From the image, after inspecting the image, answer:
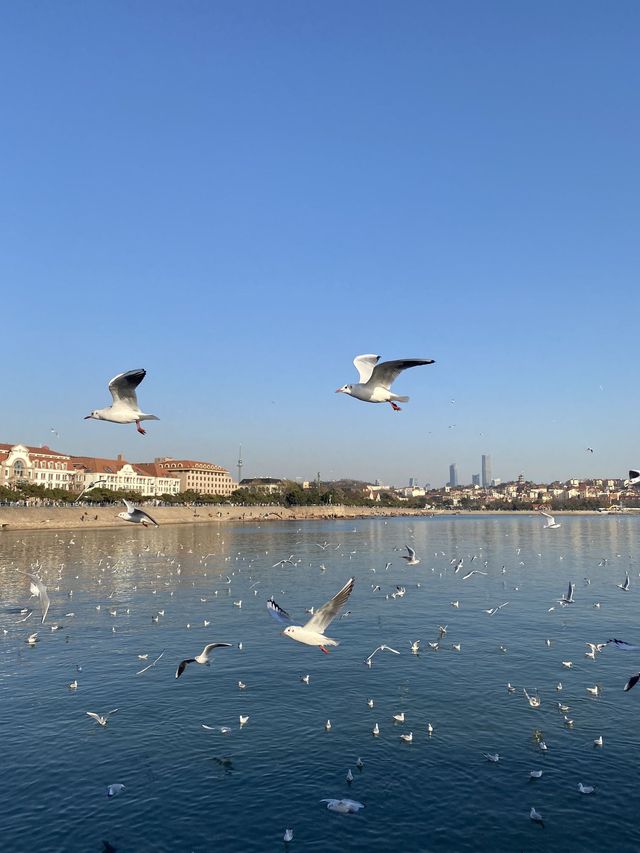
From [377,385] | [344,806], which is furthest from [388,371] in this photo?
[344,806]

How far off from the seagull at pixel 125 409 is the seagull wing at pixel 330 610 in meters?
4.60

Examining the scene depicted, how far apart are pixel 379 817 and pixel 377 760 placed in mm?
2668

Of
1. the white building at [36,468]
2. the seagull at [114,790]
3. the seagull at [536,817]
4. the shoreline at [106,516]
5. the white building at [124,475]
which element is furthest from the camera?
the white building at [124,475]

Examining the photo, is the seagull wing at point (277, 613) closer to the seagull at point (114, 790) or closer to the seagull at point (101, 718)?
the seagull at point (114, 790)

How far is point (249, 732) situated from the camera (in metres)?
18.5

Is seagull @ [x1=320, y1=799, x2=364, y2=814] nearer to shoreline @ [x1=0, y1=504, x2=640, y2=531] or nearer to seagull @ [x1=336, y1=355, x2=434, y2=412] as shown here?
seagull @ [x1=336, y1=355, x2=434, y2=412]

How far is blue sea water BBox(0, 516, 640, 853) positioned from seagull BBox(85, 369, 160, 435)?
344 inches

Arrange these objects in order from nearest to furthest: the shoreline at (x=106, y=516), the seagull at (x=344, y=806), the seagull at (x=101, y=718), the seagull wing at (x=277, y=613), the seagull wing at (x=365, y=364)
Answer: the seagull wing at (x=277, y=613) → the seagull wing at (x=365, y=364) → the seagull at (x=344, y=806) → the seagull at (x=101, y=718) → the shoreline at (x=106, y=516)

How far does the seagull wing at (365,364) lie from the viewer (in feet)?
42.5

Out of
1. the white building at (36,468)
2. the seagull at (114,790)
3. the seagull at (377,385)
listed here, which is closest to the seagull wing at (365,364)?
the seagull at (377,385)

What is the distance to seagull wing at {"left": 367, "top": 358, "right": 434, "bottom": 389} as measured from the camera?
37.2 ft

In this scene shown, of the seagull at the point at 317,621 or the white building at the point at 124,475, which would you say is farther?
the white building at the point at 124,475

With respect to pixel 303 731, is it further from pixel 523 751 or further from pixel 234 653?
pixel 234 653

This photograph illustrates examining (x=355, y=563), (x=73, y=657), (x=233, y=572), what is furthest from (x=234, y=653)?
(x=355, y=563)
